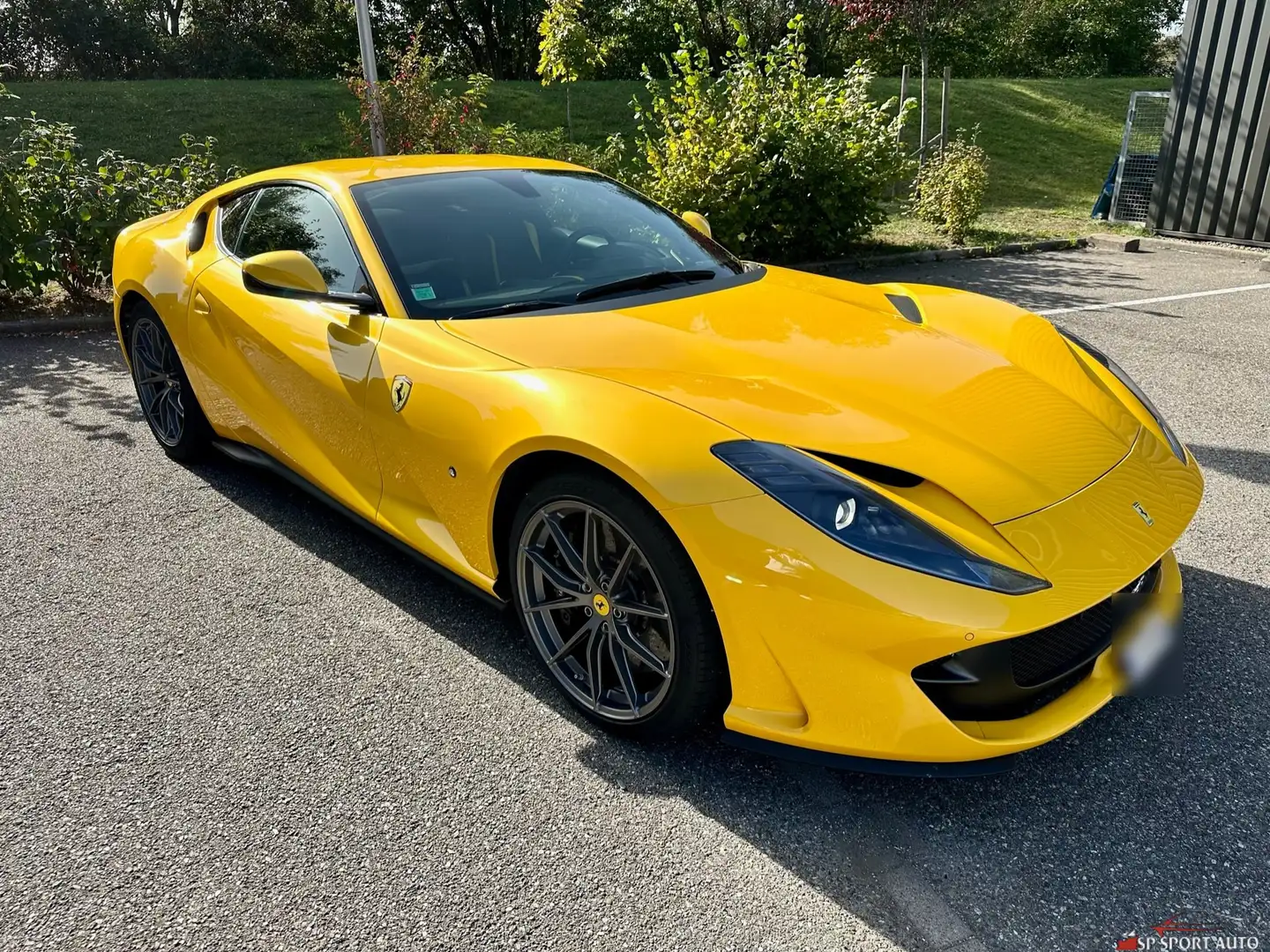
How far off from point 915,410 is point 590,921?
1.46m

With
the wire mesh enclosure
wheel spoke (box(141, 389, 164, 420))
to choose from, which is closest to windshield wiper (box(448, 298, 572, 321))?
wheel spoke (box(141, 389, 164, 420))

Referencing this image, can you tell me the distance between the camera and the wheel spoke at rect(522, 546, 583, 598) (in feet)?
7.99

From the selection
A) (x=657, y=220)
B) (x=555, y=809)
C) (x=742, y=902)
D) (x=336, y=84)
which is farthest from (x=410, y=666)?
(x=336, y=84)

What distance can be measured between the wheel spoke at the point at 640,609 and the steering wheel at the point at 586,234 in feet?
4.79

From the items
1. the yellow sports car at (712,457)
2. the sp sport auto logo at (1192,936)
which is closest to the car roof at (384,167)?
the yellow sports car at (712,457)

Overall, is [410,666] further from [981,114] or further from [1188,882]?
[981,114]

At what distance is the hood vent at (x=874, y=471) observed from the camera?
2098mm

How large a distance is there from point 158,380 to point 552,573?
113 inches

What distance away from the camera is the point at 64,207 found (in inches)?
282

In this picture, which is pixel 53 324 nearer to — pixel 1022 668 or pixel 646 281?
pixel 646 281

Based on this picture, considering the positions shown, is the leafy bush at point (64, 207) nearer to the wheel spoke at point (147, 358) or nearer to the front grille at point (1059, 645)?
the wheel spoke at point (147, 358)

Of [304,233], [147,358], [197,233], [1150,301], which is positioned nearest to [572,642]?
[304,233]

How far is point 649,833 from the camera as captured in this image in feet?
7.07

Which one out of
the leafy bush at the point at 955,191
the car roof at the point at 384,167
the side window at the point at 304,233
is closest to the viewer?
the side window at the point at 304,233
